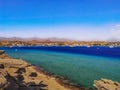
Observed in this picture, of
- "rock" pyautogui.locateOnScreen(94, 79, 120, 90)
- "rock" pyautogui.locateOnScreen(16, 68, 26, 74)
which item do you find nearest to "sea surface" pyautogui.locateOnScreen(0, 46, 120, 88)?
"rock" pyautogui.locateOnScreen(94, 79, 120, 90)

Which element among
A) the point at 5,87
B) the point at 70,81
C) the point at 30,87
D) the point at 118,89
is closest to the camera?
the point at 5,87

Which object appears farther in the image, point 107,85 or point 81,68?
point 81,68

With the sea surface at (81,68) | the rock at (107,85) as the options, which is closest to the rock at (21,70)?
the rock at (107,85)

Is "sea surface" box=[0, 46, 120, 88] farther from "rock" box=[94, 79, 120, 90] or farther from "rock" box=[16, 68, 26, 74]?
"rock" box=[16, 68, 26, 74]

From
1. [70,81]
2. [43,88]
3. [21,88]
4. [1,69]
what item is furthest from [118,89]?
[70,81]

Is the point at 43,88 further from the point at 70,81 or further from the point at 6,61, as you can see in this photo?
the point at 70,81


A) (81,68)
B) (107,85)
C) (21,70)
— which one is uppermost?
(21,70)

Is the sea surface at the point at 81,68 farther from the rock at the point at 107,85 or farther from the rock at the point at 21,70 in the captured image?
the rock at the point at 21,70

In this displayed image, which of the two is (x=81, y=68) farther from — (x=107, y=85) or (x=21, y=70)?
(x=107, y=85)

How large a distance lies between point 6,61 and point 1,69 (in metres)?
3.05

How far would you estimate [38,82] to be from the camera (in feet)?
96.9

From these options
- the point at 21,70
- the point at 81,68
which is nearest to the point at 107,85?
the point at 21,70

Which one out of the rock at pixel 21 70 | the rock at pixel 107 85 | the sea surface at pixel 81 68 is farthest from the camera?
the sea surface at pixel 81 68

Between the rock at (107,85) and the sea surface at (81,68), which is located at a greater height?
the rock at (107,85)
